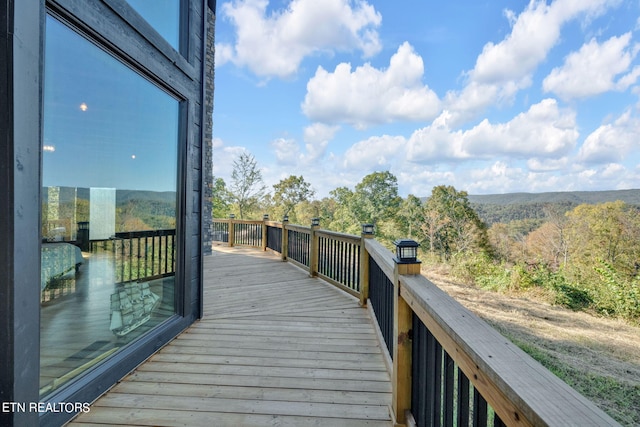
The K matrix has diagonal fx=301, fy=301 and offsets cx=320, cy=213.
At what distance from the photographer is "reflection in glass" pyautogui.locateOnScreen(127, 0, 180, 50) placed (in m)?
2.25

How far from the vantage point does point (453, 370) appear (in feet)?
3.40

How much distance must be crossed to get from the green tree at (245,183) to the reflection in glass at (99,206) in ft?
51.7

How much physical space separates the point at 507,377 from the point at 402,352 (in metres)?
0.98

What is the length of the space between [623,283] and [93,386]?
11.3 meters

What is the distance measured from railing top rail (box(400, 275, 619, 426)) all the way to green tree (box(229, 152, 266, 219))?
58.6 ft

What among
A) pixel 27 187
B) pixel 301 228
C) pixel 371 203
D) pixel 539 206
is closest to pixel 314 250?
pixel 301 228

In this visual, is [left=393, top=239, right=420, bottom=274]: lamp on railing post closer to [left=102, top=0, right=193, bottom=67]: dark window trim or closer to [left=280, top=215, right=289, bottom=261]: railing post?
[left=102, top=0, right=193, bottom=67]: dark window trim

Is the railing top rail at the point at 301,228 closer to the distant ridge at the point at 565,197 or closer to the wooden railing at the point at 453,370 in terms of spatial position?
the wooden railing at the point at 453,370

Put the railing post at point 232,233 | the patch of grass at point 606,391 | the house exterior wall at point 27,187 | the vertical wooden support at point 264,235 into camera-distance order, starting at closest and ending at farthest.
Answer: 1. the house exterior wall at point 27,187
2. the patch of grass at point 606,391
3. the vertical wooden support at point 264,235
4. the railing post at point 232,233

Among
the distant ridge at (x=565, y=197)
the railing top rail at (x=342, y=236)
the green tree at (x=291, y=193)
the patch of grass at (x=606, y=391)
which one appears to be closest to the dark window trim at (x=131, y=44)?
the railing top rail at (x=342, y=236)

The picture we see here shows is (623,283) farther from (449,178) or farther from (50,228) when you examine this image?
(449,178)

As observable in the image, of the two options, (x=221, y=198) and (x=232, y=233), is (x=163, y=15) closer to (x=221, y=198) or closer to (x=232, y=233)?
(x=232, y=233)

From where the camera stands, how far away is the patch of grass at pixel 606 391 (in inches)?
122

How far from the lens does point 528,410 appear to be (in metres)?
0.54
